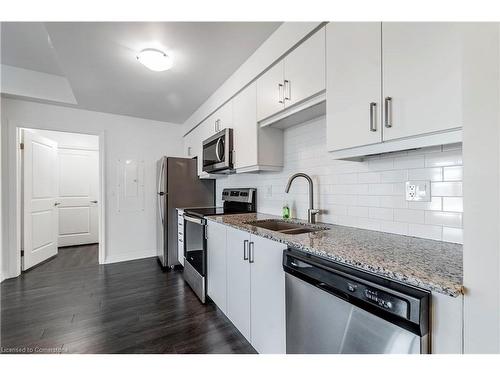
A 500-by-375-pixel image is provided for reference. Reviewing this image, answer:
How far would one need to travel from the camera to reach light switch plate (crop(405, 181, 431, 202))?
3.92 feet

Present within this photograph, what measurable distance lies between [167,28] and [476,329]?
217cm

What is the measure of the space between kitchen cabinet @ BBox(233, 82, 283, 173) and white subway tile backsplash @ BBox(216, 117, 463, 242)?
106mm

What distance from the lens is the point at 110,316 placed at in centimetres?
200

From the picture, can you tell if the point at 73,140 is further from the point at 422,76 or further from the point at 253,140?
the point at 422,76

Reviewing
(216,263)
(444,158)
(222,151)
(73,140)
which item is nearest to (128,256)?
(216,263)

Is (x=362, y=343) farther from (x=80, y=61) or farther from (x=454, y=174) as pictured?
(x=80, y=61)

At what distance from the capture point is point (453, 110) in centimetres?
86

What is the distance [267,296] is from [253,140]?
1.28m

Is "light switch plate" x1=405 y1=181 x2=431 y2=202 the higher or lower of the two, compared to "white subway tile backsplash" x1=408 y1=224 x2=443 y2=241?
higher

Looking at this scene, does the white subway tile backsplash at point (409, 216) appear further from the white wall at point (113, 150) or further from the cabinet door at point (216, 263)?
the white wall at point (113, 150)

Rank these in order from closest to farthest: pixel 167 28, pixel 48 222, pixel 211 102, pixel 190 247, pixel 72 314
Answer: pixel 167 28 → pixel 72 314 → pixel 190 247 → pixel 211 102 → pixel 48 222

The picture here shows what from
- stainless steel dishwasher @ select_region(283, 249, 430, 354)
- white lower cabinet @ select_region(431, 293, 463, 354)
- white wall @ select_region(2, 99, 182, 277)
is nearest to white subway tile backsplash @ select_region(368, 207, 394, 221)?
stainless steel dishwasher @ select_region(283, 249, 430, 354)

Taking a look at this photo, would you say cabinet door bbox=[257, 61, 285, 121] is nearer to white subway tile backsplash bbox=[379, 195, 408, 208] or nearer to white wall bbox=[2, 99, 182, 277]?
white subway tile backsplash bbox=[379, 195, 408, 208]
